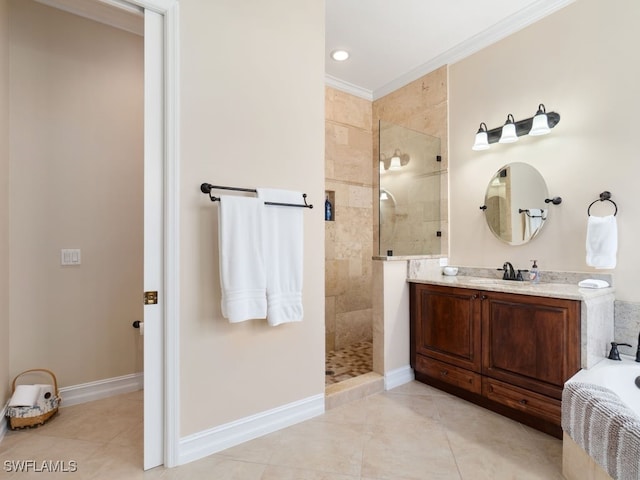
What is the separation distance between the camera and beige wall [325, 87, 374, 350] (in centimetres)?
367

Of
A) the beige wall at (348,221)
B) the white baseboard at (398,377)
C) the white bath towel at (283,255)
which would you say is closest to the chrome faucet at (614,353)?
the white baseboard at (398,377)

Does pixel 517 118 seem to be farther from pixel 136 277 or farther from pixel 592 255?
pixel 136 277

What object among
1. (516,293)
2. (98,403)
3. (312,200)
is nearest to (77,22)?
(312,200)

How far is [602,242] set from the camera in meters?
2.10

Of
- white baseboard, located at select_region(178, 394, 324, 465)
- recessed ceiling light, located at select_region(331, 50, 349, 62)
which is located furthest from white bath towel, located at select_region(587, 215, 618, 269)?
recessed ceiling light, located at select_region(331, 50, 349, 62)

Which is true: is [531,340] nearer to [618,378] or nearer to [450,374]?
[618,378]

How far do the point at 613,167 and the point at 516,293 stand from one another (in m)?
1.06

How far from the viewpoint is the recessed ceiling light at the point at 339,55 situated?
10.4 feet

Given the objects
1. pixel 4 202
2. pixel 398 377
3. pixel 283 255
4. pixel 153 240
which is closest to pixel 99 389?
pixel 4 202

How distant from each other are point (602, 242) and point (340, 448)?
6.80ft

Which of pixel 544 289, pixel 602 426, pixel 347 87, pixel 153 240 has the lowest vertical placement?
pixel 602 426

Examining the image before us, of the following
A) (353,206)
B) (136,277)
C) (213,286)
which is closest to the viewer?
(213,286)

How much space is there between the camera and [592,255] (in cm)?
214

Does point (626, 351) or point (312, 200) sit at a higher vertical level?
point (312, 200)
